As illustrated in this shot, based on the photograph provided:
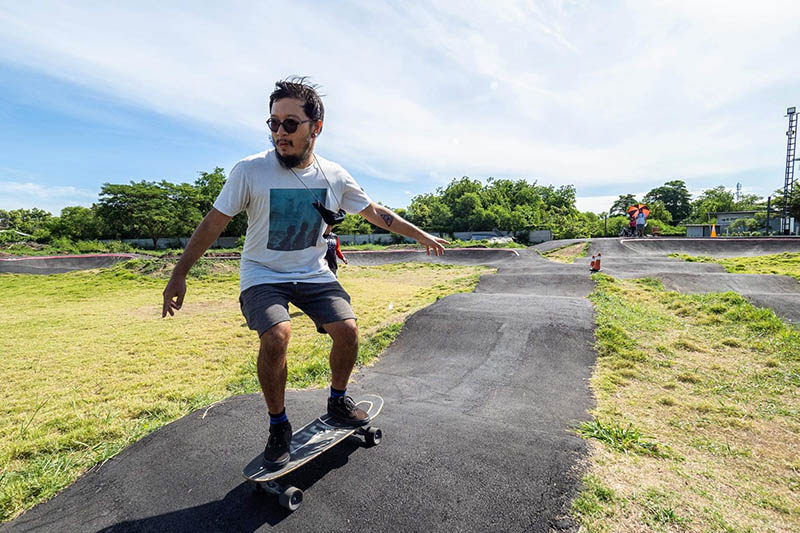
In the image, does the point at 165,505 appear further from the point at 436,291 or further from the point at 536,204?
the point at 536,204

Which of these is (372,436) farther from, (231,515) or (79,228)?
(79,228)

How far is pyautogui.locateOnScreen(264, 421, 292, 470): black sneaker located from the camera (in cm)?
247

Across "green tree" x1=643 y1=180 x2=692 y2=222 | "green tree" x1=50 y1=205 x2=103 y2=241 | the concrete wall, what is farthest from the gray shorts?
"green tree" x1=643 y1=180 x2=692 y2=222

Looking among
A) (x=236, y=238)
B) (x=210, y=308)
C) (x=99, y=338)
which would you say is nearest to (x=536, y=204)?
(x=236, y=238)

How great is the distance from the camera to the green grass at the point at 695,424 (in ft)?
7.83

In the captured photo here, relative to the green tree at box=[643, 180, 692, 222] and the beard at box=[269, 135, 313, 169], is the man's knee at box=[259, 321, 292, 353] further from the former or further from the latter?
the green tree at box=[643, 180, 692, 222]

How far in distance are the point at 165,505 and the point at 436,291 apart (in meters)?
11.5

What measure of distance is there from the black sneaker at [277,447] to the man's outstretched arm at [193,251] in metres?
1.02

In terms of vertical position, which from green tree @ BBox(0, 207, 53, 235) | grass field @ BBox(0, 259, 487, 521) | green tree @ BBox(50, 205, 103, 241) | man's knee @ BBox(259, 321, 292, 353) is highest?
green tree @ BBox(0, 207, 53, 235)

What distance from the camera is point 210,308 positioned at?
1221 cm

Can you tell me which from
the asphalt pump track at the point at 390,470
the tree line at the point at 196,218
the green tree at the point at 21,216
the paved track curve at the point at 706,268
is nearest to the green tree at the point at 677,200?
the tree line at the point at 196,218

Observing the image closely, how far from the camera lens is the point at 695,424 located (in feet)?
12.6

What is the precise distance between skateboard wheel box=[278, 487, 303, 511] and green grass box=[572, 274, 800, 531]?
1665 millimetres

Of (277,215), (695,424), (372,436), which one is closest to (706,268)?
A: (695,424)
